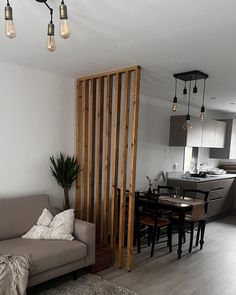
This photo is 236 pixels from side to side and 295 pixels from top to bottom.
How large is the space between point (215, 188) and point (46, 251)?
4.16 m

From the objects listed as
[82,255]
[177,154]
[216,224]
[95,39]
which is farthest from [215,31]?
[216,224]

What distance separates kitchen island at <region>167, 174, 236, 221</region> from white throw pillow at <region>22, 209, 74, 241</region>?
2888 millimetres

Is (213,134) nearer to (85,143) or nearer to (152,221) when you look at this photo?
(152,221)

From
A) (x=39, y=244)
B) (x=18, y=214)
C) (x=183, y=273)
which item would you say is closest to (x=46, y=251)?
(x=39, y=244)

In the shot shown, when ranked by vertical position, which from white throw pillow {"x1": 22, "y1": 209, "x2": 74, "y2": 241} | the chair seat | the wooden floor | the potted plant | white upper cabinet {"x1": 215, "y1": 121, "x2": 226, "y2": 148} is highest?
white upper cabinet {"x1": 215, "y1": 121, "x2": 226, "y2": 148}

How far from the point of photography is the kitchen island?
17.5 ft

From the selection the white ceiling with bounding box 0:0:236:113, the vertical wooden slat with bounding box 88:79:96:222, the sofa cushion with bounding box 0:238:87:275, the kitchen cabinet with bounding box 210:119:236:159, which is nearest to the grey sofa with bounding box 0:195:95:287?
the sofa cushion with bounding box 0:238:87:275

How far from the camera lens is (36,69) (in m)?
3.49

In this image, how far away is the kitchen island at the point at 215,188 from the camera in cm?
532

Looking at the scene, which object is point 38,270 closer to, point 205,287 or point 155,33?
point 205,287

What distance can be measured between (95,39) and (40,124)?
163 cm

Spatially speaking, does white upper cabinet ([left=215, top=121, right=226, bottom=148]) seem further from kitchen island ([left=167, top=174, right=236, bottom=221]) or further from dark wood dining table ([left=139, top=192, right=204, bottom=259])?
dark wood dining table ([left=139, top=192, right=204, bottom=259])

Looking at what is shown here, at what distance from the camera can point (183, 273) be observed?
3281mm

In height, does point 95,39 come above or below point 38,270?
above
